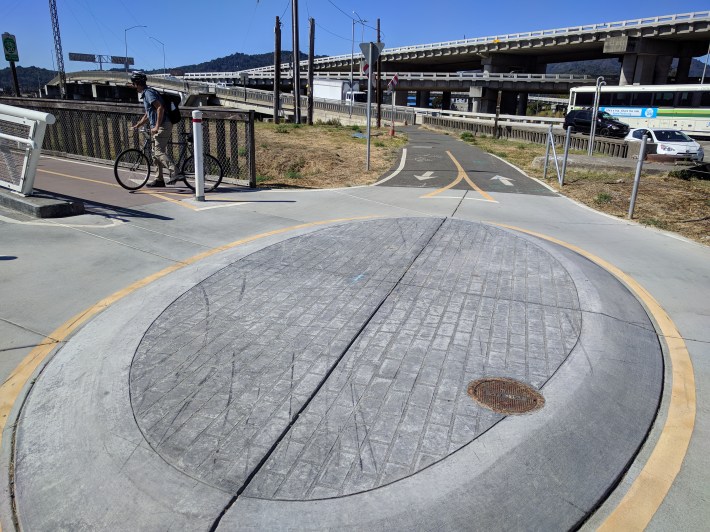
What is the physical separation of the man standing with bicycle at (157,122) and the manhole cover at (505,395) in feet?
26.6

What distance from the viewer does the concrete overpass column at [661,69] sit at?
212 feet

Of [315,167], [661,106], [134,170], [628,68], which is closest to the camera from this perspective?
[134,170]

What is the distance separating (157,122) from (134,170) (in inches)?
44.9

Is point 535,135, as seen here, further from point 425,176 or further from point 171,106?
point 171,106

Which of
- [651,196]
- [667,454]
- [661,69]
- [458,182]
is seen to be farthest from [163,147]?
[661,69]

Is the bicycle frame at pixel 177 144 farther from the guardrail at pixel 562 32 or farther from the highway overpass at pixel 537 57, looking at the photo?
the guardrail at pixel 562 32

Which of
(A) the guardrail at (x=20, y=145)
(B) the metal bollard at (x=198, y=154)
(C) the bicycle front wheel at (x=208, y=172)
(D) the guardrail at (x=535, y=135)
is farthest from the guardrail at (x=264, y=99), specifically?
(A) the guardrail at (x=20, y=145)

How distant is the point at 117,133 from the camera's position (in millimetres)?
12812

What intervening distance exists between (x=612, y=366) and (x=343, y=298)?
2.38 m

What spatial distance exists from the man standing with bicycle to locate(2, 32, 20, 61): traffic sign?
3248cm

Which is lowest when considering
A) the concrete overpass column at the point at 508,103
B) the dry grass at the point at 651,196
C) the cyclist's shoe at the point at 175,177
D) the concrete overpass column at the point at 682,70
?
the dry grass at the point at 651,196

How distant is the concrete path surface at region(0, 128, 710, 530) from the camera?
2.73 metres

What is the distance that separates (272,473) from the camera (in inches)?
113

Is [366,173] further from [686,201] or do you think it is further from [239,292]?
[239,292]
